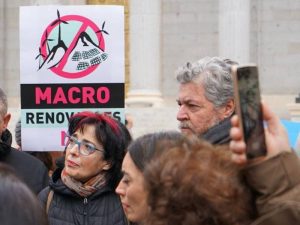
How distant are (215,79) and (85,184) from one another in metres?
1.08

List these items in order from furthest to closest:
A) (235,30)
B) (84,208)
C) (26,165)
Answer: (235,30) → (26,165) → (84,208)

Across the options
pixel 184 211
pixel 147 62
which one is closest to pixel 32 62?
pixel 184 211

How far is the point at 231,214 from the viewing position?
3.19 m

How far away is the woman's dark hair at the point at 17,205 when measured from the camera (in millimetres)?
3123

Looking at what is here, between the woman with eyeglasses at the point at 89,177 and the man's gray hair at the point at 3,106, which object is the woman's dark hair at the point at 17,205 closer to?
the woman with eyeglasses at the point at 89,177

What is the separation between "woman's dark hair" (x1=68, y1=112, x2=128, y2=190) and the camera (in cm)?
594

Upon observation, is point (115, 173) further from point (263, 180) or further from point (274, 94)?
point (274, 94)

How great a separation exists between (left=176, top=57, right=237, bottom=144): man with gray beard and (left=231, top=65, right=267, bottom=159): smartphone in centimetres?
223

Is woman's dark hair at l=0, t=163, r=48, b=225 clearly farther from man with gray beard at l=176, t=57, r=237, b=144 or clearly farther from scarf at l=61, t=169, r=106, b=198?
scarf at l=61, t=169, r=106, b=198

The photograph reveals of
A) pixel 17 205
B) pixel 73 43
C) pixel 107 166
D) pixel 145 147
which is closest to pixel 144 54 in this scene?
pixel 73 43

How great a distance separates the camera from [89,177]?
5.91 metres

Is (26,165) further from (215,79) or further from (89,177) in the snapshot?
(215,79)

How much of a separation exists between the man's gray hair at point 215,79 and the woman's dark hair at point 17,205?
2.26m

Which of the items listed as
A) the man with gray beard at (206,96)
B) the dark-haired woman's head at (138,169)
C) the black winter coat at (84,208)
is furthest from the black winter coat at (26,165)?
the dark-haired woman's head at (138,169)
